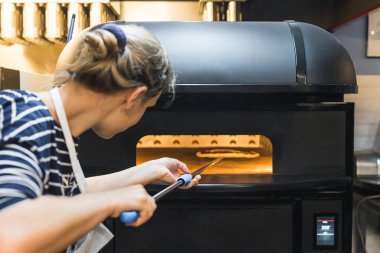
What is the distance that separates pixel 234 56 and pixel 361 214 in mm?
1102

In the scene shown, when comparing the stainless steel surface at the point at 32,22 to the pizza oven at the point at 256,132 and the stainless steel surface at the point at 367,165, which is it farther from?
the stainless steel surface at the point at 367,165

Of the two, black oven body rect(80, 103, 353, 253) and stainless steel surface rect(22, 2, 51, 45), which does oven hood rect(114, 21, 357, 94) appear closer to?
black oven body rect(80, 103, 353, 253)

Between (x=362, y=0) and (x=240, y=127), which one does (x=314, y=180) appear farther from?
(x=362, y=0)

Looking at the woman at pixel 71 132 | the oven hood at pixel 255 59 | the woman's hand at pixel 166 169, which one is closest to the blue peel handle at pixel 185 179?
the woman's hand at pixel 166 169

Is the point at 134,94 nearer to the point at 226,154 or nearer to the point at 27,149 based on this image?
the point at 27,149

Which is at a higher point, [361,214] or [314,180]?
[314,180]

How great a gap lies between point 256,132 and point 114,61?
1.96 feet

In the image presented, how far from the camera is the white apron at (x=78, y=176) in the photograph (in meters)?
0.79

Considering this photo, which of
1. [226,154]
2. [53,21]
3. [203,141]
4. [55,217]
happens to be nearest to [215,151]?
[226,154]

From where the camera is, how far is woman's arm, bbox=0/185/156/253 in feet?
1.85

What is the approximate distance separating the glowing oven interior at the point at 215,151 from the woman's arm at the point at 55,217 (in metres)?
0.69

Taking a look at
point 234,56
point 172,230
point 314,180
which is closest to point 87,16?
point 234,56

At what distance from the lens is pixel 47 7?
1648 mm

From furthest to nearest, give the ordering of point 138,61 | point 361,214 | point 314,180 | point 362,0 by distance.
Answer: point 361,214
point 362,0
point 314,180
point 138,61
